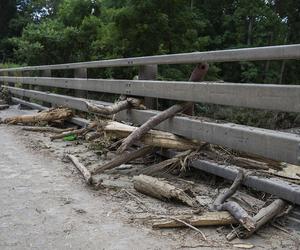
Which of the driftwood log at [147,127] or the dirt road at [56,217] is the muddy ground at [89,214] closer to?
the dirt road at [56,217]

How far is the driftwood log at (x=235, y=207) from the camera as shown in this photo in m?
3.28

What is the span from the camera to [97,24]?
835 inches

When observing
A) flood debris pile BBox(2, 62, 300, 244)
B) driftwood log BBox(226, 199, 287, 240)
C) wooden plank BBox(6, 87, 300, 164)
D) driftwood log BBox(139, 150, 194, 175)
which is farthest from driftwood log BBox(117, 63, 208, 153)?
driftwood log BBox(226, 199, 287, 240)

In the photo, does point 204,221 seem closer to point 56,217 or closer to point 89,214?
point 89,214

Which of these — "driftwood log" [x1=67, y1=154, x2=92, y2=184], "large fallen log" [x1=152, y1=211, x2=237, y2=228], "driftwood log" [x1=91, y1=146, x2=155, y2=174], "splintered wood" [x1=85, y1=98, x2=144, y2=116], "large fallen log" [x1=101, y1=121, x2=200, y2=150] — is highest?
"splintered wood" [x1=85, y1=98, x2=144, y2=116]

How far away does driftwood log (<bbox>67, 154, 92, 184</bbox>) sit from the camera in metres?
4.74

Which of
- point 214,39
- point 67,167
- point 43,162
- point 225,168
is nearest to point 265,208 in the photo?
point 225,168

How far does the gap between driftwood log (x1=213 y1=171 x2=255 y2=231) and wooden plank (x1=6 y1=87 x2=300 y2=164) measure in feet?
0.89

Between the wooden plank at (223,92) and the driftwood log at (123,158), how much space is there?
60 cm

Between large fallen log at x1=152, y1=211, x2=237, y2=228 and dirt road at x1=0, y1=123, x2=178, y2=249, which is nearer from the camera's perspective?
dirt road at x1=0, y1=123, x2=178, y2=249

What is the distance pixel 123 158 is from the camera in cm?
522

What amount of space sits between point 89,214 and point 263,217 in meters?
1.29

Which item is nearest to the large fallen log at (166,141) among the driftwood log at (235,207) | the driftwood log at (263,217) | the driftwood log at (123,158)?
the driftwood log at (123,158)

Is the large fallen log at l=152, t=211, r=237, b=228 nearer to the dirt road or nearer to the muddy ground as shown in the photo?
the muddy ground
